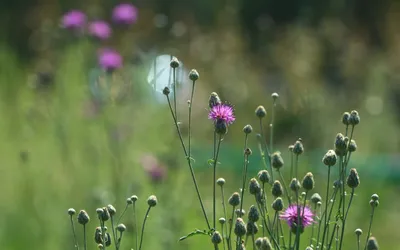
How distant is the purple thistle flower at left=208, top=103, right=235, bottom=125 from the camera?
1.30 m

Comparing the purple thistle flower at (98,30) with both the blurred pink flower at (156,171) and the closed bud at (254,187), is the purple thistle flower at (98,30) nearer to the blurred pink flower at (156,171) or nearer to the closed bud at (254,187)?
the blurred pink flower at (156,171)

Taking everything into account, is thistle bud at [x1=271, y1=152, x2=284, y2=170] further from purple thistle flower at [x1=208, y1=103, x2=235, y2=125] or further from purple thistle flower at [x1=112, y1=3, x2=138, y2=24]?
purple thistle flower at [x1=112, y1=3, x2=138, y2=24]

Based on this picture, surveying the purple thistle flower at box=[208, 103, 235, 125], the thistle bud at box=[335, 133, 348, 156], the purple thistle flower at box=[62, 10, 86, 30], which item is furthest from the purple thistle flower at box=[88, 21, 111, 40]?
the thistle bud at box=[335, 133, 348, 156]

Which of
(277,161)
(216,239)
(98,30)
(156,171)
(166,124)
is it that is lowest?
(216,239)

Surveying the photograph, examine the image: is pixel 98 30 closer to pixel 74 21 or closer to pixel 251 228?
pixel 74 21

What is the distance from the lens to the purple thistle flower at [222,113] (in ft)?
4.28

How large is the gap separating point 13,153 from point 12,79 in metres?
0.59

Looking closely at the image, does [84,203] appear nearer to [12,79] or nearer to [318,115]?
[12,79]

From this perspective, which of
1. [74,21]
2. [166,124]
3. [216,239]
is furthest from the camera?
[166,124]

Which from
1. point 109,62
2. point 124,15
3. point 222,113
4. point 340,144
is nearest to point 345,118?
point 340,144

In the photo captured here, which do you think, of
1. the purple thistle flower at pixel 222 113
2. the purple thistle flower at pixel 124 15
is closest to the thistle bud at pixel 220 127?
the purple thistle flower at pixel 222 113

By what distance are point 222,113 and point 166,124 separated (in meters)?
1.98

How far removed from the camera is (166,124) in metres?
3.29

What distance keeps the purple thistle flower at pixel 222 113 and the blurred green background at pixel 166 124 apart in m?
1.12
